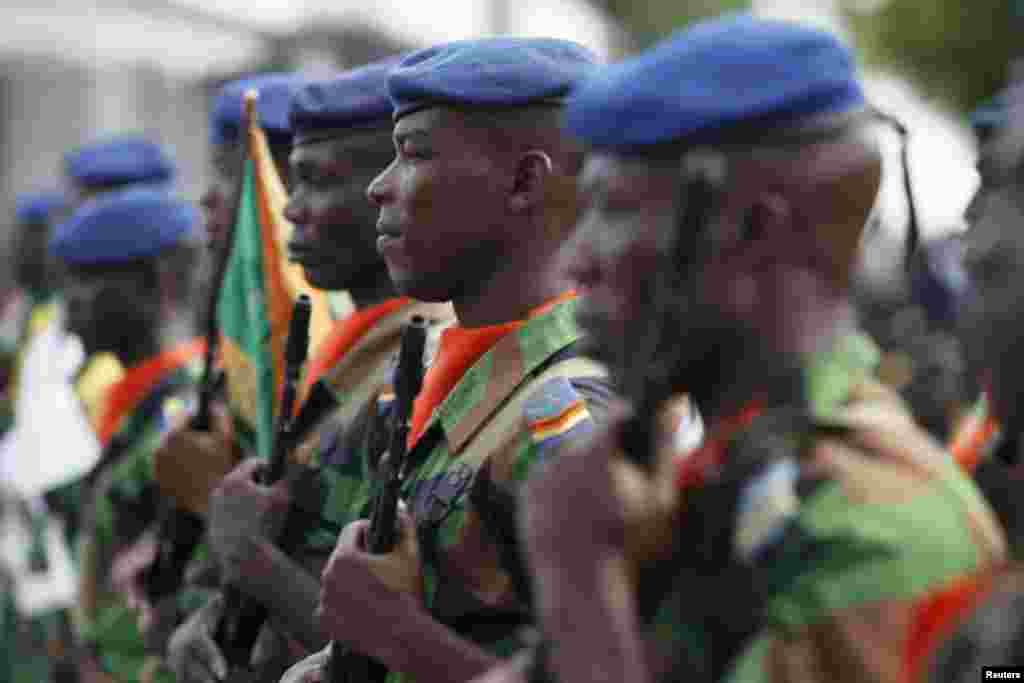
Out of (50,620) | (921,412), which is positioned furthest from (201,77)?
(921,412)

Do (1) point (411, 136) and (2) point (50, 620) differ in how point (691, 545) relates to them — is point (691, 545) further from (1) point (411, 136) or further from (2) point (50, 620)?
(2) point (50, 620)

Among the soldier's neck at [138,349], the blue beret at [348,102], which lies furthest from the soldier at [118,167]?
the blue beret at [348,102]

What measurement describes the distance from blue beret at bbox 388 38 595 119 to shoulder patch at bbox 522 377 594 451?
59 centimetres

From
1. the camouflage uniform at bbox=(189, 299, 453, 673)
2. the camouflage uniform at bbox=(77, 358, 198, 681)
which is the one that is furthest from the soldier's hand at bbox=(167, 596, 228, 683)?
the camouflage uniform at bbox=(77, 358, 198, 681)

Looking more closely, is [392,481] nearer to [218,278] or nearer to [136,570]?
[218,278]

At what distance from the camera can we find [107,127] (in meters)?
20.0

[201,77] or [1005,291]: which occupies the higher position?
[1005,291]

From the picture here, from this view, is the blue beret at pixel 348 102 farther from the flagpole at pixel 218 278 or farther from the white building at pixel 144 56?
the white building at pixel 144 56

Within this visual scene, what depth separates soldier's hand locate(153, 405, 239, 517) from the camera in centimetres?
601

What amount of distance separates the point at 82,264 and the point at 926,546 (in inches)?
209

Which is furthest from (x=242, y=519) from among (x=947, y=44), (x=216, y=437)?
(x=947, y=44)

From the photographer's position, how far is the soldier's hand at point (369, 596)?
3826mm

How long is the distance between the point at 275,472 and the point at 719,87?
2604mm

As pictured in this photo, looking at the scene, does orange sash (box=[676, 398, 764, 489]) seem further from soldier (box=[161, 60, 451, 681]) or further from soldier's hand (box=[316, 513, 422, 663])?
soldier (box=[161, 60, 451, 681])
